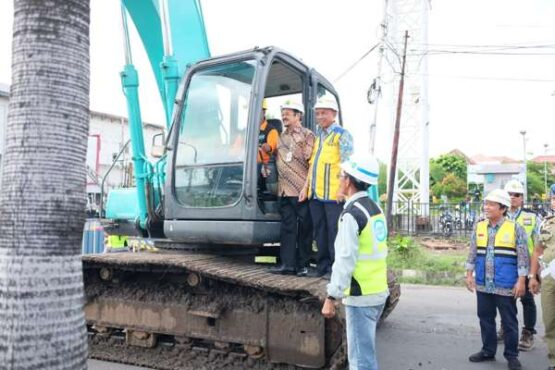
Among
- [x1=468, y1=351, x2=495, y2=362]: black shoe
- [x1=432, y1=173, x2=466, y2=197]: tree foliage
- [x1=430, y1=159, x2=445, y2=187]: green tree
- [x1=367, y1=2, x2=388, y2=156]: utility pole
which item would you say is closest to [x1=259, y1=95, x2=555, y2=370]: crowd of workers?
[x1=468, y1=351, x2=495, y2=362]: black shoe

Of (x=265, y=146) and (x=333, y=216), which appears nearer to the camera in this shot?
(x=333, y=216)

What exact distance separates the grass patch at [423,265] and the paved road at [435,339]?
2351 millimetres

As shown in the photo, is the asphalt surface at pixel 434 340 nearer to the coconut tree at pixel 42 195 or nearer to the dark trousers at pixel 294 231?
the dark trousers at pixel 294 231

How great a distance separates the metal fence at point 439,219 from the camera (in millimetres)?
18859

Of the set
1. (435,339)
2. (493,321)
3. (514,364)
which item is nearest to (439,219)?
(435,339)

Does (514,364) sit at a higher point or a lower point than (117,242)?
lower

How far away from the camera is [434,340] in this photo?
5898mm

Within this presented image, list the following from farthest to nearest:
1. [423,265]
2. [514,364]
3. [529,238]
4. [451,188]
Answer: [451,188], [423,265], [529,238], [514,364]

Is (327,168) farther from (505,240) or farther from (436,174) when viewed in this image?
(436,174)

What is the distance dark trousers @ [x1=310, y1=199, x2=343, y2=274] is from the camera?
432 cm

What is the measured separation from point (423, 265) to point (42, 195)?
11003 millimetres

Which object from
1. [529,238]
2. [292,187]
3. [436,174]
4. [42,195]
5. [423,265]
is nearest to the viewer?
[42,195]

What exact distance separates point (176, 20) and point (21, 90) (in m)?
3.30

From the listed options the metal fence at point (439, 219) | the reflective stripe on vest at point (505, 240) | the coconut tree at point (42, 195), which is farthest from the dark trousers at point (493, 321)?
the metal fence at point (439, 219)
